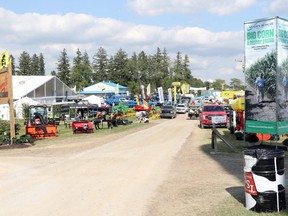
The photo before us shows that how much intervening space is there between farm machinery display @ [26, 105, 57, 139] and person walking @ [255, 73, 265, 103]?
16.8 meters

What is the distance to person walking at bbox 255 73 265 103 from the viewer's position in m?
12.6

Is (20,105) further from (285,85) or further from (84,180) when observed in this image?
(285,85)

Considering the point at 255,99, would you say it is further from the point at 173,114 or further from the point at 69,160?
the point at 173,114

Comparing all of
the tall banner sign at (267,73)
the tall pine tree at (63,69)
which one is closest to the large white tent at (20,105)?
the tall banner sign at (267,73)

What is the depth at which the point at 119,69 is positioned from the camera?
13738 cm

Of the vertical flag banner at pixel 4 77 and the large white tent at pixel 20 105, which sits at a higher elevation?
the vertical flag banner at pixel 4 77

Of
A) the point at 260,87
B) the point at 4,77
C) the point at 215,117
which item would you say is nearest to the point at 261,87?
the point at 260,87

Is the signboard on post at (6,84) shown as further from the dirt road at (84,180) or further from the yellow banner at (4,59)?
the dirt road at (84,180)

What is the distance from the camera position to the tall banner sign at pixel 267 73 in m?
12.0

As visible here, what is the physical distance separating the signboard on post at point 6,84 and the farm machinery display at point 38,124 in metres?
3.96

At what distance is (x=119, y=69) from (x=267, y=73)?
126149 mm

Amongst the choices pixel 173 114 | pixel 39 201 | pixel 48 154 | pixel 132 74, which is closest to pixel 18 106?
pixel 173 114

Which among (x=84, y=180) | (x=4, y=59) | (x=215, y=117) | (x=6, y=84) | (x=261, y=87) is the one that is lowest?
(x=84, y=180)

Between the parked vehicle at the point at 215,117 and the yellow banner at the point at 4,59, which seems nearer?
the yellow banner at the point at 4,59
